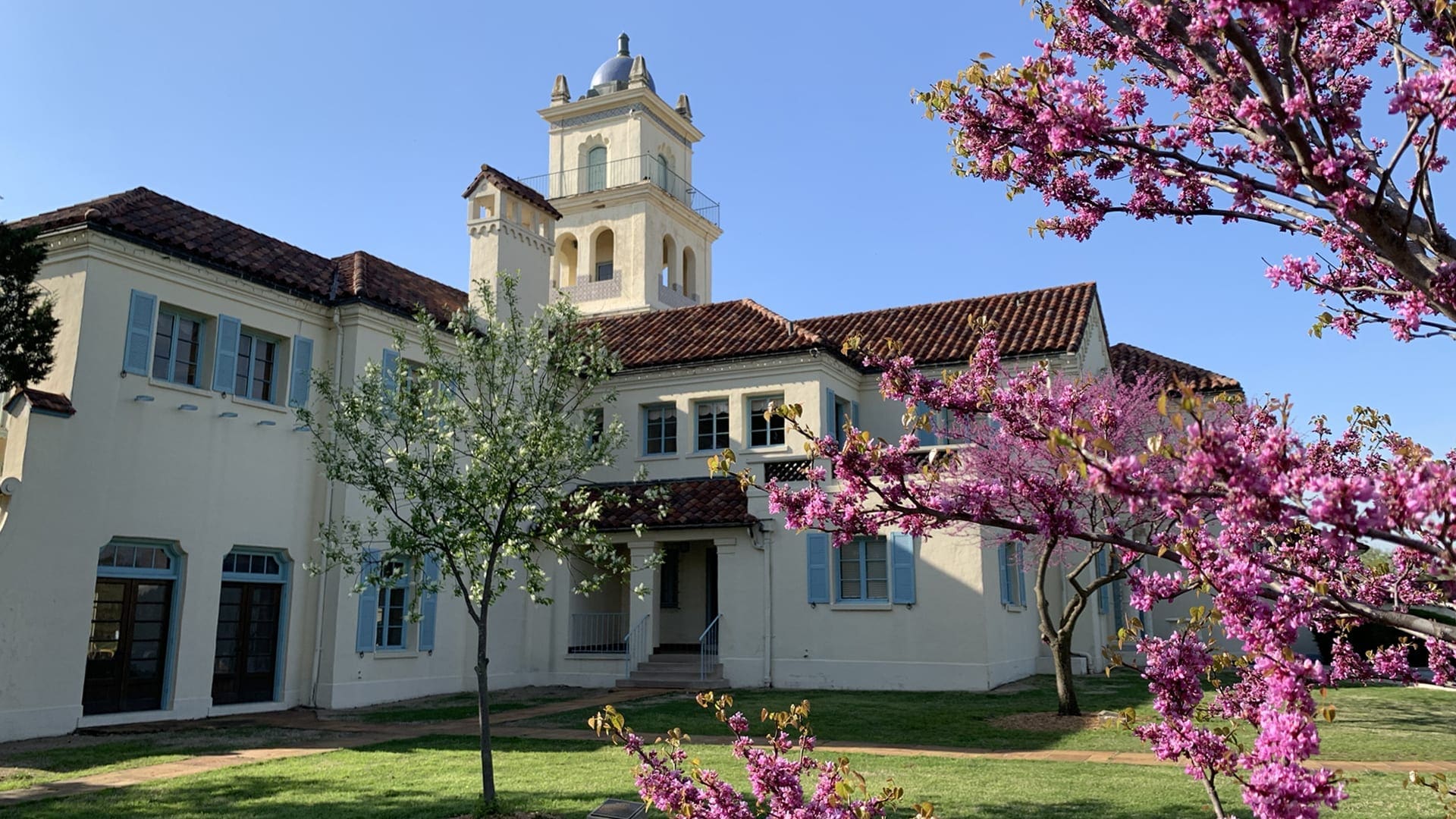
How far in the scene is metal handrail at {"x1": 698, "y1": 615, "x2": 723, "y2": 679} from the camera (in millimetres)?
21062

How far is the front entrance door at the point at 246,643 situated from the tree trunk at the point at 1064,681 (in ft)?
43.3

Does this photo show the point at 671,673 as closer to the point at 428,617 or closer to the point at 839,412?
the point at 428,617

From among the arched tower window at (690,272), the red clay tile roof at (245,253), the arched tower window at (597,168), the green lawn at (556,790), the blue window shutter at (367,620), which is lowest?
the green lawn at (556,790)

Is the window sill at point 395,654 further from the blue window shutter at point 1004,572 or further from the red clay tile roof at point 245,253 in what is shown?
the blue window shutter at point 1004,572

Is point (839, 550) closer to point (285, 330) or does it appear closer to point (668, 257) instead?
point (285, 330)

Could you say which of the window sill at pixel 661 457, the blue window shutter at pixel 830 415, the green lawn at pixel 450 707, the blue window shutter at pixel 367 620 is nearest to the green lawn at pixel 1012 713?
the green lawn at pixel 450 707

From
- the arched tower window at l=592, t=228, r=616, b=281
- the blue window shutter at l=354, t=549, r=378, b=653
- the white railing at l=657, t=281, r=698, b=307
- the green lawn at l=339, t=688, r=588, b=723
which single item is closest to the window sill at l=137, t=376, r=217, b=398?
the blue window shutter at l=354, t=549, r=378, b=653

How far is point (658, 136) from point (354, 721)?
27564 mm

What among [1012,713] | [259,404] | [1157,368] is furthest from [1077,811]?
[1157,368]

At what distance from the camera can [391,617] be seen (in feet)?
63.6

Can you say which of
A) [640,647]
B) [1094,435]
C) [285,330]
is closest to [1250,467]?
[1094,435]

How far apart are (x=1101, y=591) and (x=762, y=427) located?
30.0ft

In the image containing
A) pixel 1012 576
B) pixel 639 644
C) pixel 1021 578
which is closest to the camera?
pixel 639 644

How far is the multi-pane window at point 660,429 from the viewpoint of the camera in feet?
80.5
